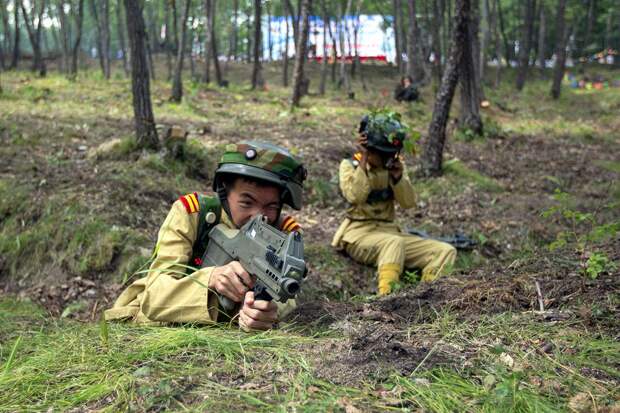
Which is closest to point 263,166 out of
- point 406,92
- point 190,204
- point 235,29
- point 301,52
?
point 190,204

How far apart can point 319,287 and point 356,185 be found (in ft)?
3.28

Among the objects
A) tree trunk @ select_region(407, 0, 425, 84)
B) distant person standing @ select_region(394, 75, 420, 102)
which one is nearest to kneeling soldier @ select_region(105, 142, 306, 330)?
distant person standing @ select_region(394, 75, 420, 102)

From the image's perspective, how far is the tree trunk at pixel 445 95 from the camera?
27.6ft

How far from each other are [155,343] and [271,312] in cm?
52

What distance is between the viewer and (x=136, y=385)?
187 cm

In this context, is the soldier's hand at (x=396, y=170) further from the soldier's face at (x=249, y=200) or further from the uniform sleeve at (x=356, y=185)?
the soldier's face at (x=249, y=200)

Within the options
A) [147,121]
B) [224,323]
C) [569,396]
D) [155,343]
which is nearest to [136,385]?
[155,343]

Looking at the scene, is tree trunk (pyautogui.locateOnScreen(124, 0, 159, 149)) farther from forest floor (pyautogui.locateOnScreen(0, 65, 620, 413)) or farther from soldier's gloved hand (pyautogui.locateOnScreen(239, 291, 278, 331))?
soldier's gloved hand (pyautogui.locateOnScreen(239, 291, 278, 331))

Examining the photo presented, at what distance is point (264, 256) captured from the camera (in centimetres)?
246

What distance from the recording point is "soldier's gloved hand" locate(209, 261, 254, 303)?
8.50 ft

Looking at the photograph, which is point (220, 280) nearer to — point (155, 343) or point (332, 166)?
point (155, 343)

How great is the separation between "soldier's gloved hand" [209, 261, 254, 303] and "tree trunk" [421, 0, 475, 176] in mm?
6521

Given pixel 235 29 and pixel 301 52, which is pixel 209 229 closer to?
pixel 301 52

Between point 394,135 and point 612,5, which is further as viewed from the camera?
point 612,5
